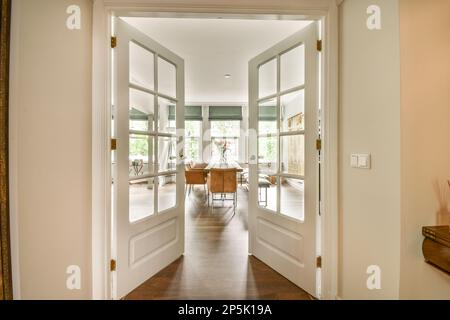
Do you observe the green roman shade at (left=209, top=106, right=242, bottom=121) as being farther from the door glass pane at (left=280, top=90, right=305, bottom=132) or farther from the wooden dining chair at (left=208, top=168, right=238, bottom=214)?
the door glass pane at (left=280, top=90, right=305, bottom=132)

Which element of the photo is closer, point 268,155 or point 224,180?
point 268,155

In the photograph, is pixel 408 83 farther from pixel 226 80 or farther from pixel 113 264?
pixel 226 80

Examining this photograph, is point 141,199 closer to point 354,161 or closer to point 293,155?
point 293,155

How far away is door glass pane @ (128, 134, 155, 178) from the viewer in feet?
5.69

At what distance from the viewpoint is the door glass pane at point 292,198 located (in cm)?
177

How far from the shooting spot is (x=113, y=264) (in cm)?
157

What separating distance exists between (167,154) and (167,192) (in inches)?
14.8

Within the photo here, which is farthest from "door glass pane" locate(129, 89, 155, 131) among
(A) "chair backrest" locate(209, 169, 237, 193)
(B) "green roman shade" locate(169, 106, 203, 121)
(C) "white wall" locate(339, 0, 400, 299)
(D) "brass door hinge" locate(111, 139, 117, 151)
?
(B) "green roman shade" locate(169, 106, 203, 121)

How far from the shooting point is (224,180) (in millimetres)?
3906

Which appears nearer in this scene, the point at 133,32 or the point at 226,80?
the point at 133,32

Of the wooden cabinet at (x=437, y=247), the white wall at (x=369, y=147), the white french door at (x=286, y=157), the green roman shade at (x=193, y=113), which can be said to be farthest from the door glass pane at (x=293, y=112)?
the green roman shade at (x=193, y=113)

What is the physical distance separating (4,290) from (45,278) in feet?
0.62

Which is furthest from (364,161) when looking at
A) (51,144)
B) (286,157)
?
(51,144)
